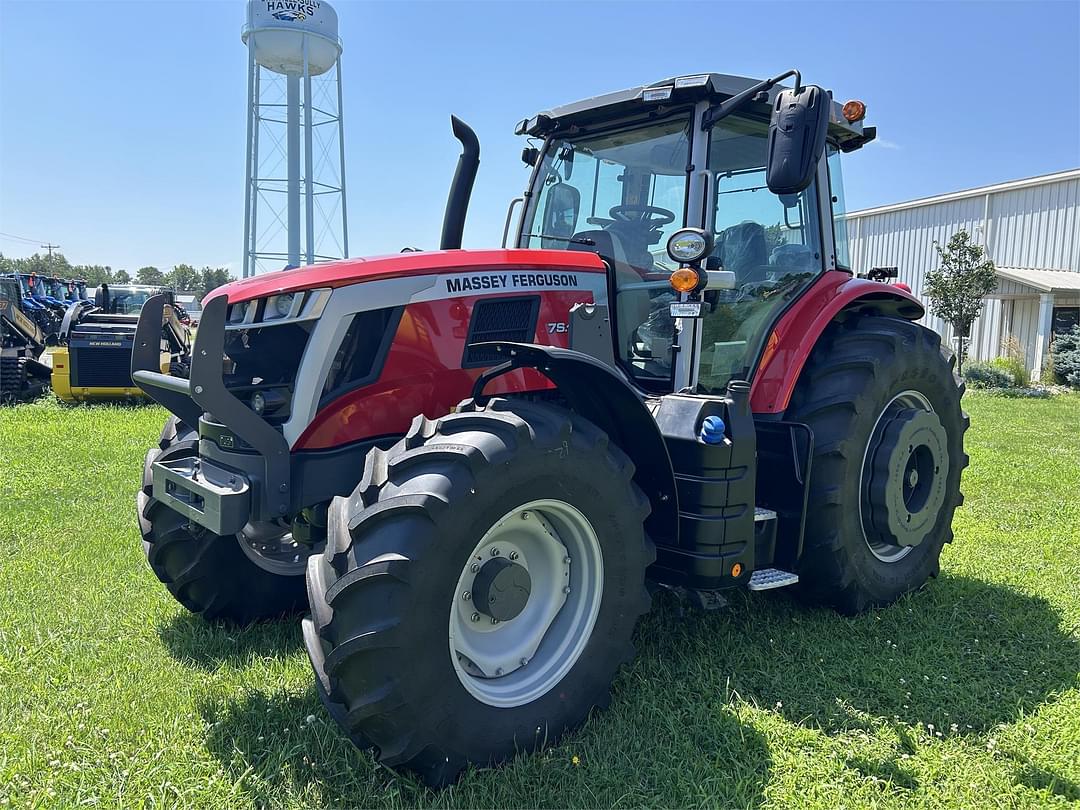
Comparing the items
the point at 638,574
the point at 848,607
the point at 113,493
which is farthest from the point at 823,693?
the point at 113,493

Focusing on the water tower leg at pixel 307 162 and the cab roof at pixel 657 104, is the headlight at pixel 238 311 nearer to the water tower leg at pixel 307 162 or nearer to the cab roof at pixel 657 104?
the cab roof at pixel 657 104

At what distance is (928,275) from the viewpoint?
18.4 meters

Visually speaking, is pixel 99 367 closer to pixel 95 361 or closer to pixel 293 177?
pixel 95 361

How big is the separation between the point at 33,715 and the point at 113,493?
379cm

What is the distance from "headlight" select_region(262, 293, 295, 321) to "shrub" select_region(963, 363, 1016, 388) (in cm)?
1775

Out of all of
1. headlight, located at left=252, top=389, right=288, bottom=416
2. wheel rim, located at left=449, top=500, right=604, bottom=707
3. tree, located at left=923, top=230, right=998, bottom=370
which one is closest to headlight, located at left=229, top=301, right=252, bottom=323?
headlight, located at left=252, top=389, right=288, bottom=416

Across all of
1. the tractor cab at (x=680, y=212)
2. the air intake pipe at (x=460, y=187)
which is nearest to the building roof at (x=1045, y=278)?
the tractor cab at (x=680, y=212)

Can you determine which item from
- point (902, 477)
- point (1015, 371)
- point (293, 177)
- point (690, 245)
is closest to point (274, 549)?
point (690, 245)

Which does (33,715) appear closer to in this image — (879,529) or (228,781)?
(228,781)

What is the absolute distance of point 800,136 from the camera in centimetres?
298

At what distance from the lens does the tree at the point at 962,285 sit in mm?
17359

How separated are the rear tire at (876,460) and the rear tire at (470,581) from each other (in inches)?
46.8

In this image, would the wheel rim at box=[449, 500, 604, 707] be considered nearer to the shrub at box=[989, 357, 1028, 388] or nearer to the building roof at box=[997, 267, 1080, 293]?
the shrub at box=[989, 357, 1028, 388]

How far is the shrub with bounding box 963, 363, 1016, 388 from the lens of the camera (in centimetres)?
1741
